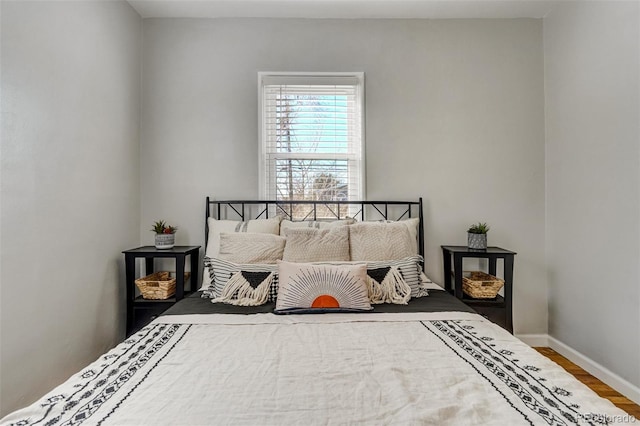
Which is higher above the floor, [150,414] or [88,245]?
[88,245]

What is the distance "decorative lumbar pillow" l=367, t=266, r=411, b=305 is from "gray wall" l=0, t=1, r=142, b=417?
1702mm

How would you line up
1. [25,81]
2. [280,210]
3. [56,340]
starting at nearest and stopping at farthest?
1. [25,81]
2. [56,340]
3. [280,210]

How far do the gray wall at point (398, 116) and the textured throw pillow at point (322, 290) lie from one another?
1.14 metres

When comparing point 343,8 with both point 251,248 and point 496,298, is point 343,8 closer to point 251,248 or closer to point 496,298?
point 251,248

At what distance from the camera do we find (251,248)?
219 cm

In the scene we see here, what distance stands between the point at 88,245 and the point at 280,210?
1305mm

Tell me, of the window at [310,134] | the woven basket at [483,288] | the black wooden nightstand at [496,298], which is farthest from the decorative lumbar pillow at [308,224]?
the woven basket at [483,288]

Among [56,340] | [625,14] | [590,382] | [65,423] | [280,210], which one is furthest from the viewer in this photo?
[280,210]

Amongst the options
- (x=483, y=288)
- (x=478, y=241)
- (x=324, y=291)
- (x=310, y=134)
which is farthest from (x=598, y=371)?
(x=310, y=134)

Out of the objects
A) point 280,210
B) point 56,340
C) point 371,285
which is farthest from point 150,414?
point 280,210

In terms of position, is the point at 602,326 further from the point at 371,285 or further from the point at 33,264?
the point at 33,264

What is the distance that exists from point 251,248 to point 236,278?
290mm

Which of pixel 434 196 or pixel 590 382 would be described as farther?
pixel 434 196

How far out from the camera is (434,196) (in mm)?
2779
